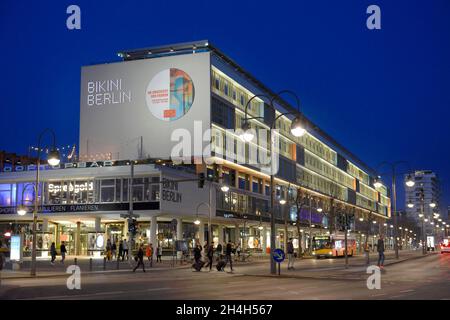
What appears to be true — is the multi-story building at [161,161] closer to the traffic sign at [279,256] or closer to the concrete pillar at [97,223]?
the concrete pillar at [97,223]

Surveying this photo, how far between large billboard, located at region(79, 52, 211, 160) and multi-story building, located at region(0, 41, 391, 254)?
5.2 inches

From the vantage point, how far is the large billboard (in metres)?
78.3

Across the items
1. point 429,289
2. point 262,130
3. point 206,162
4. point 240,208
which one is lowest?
point 429,289

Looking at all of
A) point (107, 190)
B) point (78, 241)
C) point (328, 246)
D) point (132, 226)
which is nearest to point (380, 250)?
point (132, 226)

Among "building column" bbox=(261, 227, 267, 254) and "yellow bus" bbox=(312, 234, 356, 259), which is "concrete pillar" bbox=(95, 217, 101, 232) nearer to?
"yellow bus" bbox=(312, 234, 356, 259)

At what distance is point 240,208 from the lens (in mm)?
86562

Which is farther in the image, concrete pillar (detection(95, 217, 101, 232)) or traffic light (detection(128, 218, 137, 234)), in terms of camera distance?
concrete pillar (detection(95, 217, 101, 232))

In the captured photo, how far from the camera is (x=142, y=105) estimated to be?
8181 centimetres

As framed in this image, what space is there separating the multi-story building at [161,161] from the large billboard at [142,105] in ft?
0.44

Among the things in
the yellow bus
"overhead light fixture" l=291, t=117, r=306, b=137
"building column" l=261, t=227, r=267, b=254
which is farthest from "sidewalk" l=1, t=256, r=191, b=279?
"building column" l=261, t=227, r=267, b=254

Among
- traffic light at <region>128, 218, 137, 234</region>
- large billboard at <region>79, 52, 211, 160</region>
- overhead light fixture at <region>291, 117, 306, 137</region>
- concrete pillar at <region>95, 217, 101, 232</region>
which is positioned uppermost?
large billboard at <region>79, 52, 211, 160</region>
